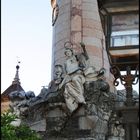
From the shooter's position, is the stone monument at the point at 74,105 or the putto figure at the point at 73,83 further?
the putto figure at the point at 73,83

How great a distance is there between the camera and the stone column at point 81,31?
1947cm

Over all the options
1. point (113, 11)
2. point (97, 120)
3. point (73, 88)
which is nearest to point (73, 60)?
point (73, 88)

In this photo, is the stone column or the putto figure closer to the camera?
the putto figure

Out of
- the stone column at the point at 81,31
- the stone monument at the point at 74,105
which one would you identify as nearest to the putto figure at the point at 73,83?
the stone monument at the point at 74,105

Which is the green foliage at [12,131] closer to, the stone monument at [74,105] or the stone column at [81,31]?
the stone monument at [74,105]

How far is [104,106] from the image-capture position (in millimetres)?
15812

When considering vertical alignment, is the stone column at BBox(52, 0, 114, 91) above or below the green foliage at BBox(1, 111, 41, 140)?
above

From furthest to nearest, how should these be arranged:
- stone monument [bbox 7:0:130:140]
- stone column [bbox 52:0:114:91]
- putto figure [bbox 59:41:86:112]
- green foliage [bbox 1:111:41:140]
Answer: stone column [bbox 52:0:114:91] < putto figure [bbox 59:41:86:112] < stone monument [bbox 7:0:130:140] < green foliage [bbox 1:111:41:140]

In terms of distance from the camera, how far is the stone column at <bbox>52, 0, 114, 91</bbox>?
19469mm

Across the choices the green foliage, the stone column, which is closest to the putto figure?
the stone column

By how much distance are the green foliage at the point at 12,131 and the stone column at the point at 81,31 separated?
7.07 m

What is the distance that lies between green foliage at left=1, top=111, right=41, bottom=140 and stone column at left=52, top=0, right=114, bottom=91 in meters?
7.07

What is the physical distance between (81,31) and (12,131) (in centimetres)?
860

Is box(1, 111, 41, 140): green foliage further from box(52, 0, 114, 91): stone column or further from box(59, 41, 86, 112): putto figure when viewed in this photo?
box(52, 0, 114, 91): stone column
